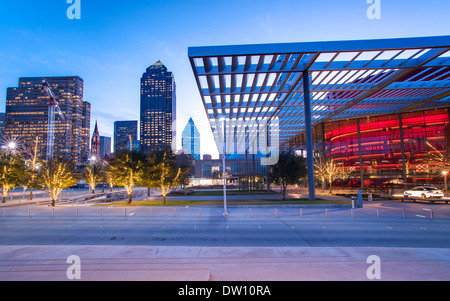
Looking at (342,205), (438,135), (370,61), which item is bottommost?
(342,205)

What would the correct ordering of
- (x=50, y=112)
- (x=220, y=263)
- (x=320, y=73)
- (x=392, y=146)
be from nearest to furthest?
1. (x=220, y=263)
2. (x=320, y=73)
3. (x=392, y=146)
4. (x=50, y=112)

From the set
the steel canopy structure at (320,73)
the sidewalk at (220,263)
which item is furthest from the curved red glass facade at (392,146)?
the sidewalk at (220,263)

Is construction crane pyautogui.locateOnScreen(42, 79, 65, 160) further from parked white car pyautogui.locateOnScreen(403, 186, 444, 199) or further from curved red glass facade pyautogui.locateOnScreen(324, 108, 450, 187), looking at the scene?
parked white car pyautogui.locateOnScreen(403, 186, 444, 199)

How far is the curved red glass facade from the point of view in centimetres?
3878

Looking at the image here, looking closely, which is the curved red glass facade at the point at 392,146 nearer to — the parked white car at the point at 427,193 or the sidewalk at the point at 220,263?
the parked white car at the point at 427,193

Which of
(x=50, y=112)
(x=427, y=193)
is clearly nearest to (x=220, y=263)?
(x=427, y=193)

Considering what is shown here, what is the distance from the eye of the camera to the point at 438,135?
38781mm

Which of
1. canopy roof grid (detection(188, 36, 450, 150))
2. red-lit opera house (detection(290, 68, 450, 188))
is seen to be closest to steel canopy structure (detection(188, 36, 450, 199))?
canopy roof grid (detection(188, 36, 450, 150))

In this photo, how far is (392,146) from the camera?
4291 centimetres

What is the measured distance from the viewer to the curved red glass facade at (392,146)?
127ft

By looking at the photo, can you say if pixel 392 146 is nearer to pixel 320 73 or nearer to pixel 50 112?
pixel 320 73
